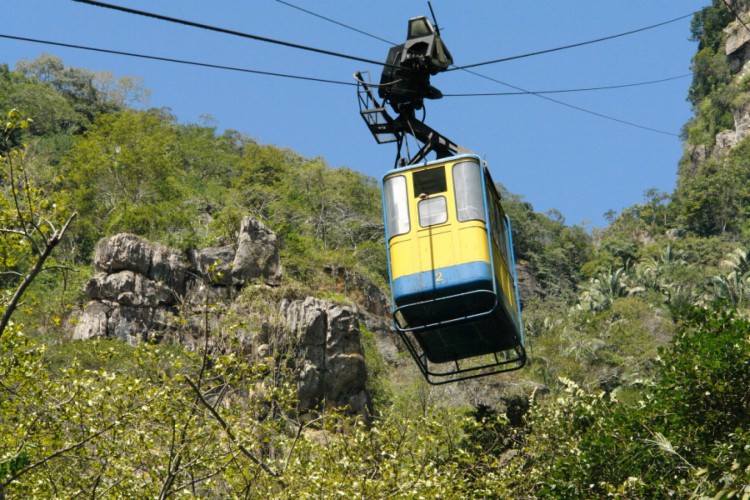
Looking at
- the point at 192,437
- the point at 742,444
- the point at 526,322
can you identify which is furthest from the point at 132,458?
the point at 526,322

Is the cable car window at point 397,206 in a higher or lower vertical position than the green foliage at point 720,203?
lower

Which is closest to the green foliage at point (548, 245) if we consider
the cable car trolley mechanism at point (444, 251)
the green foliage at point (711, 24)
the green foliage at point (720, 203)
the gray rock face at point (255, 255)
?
the green foliage at point (720, 203)

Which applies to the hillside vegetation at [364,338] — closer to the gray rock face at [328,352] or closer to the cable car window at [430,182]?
the gray rock face at [328,352]

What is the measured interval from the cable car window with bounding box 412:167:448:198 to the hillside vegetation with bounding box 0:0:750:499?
116 inches

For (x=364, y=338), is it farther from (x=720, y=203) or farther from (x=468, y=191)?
(x=720, y=203)

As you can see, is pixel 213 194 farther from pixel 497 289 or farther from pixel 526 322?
pixel 497 289

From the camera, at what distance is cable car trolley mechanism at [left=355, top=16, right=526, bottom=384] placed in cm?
1259

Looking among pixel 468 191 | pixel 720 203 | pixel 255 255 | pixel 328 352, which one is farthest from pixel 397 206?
pixel 720 203

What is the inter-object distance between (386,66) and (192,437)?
5.38 meters

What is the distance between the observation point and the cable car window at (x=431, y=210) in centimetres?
1295

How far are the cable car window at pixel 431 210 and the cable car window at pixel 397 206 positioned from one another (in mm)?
196

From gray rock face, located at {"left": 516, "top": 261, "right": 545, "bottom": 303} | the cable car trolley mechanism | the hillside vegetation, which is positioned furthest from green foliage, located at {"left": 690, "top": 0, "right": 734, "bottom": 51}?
the cable car trolley mechanism

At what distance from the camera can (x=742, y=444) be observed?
15.7 meters

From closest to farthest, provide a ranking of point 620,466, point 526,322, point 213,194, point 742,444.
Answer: point 742,444 < point 620,466 < point 526,322 < point 213,194
